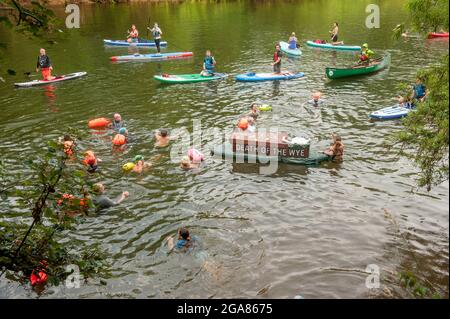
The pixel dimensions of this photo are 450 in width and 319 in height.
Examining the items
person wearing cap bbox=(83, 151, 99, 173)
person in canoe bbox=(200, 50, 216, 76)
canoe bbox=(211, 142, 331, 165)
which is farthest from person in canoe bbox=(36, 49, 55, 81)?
canoe bbox=(211, 142, 331, 165)

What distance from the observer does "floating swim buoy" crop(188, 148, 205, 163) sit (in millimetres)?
17469

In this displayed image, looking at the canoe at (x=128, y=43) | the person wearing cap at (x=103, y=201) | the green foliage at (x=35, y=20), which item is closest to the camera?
the green foliage at (x=35, y=20)

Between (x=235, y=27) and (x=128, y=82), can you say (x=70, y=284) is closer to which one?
(x=128, y=82)

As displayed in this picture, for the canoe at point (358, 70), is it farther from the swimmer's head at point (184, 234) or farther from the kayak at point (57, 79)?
the swimmer's head at point (184, 234)

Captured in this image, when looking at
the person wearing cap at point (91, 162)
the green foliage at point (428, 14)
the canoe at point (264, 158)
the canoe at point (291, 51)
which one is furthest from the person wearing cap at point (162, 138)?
the canoe at point (291, 51)

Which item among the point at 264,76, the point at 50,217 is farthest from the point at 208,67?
the point at 50,217

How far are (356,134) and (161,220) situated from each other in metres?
10.3

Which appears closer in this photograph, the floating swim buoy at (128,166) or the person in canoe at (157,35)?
the floating swim buoy at (128,166)

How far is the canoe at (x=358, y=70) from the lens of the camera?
2776cm

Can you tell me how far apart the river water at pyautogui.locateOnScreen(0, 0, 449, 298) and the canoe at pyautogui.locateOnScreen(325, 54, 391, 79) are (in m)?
0.75

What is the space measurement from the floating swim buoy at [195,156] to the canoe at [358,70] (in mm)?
13492

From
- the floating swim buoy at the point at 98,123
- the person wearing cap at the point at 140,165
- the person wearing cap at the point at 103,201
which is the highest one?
the floating swim buoy at the point at 98,123

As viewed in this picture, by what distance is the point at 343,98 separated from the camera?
81.8 feet
